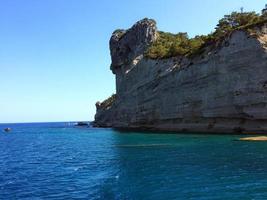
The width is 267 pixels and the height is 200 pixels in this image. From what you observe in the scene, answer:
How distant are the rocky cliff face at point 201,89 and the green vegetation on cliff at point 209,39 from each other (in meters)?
1.81

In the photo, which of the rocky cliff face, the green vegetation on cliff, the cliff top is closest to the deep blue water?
the rocky cliff face

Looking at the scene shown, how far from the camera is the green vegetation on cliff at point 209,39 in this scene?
74.0m

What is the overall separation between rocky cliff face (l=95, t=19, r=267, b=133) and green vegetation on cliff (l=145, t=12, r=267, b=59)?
181cm

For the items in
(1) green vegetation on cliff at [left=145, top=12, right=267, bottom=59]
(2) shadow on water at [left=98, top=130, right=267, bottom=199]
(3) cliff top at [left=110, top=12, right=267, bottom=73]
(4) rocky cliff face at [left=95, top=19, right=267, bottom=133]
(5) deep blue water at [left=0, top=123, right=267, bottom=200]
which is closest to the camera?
(2) shadow on water at [left=98, top=130, right=267, bottom=199]

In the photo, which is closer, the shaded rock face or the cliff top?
the cliff top

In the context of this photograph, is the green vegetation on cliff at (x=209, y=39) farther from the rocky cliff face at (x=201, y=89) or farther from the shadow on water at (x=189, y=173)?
the shadow on water at (x=189, y=173)

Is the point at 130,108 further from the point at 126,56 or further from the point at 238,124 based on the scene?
the point at 238,124

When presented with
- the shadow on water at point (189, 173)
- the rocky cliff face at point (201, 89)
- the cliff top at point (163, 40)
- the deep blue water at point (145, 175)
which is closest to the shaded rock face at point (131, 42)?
the cliff top at point (163, 40)

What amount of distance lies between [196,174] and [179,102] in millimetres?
50910

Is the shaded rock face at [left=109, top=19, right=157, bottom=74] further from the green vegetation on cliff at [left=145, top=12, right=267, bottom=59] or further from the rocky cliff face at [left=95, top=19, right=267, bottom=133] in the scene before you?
the green vegetation on cliff at [left=145, top=12, right=267, bottom=59]

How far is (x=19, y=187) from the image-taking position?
2820 cm

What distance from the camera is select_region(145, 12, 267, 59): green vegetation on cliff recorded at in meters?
74.0

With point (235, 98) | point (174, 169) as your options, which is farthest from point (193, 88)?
point (174, 169)

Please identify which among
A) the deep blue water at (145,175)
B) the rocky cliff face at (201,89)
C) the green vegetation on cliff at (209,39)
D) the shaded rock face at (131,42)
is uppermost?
the shaded rock face at (131,42)
